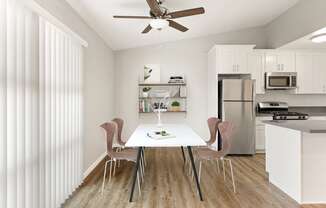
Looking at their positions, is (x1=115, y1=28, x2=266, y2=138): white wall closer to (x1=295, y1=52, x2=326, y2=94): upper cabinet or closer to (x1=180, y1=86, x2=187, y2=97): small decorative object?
(x1=180, y1=86, x2=187, y2=97): small decorative object

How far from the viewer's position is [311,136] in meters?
2.77

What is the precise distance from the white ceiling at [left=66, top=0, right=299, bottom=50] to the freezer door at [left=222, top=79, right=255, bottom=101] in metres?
1.33

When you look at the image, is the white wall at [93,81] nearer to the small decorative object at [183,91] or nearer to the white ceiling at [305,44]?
the small decorative object at [183,91]

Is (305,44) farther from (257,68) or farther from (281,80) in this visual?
(257,68)

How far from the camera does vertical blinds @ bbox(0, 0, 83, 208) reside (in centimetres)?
172

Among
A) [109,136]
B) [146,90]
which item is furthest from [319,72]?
[109,136]

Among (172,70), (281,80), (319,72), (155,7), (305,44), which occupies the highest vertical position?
(305,44)

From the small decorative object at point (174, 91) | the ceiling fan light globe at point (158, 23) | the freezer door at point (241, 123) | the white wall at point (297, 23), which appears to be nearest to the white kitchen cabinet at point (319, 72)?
the white wall at point (297, 23)

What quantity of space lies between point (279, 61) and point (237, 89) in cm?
122

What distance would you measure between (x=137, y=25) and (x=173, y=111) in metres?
2.42

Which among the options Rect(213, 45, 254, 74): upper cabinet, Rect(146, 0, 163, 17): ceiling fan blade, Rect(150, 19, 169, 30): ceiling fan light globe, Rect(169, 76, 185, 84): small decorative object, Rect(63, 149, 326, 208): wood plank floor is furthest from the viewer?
Rect(169, 76, 185, 84): small decorative object

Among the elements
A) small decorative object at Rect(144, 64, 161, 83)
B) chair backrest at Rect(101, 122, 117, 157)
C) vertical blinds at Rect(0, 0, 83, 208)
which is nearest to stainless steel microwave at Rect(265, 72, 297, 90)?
small decorative object at Rect(144, 64, 161, 83)

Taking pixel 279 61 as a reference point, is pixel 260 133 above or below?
below

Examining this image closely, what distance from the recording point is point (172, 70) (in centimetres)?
607
